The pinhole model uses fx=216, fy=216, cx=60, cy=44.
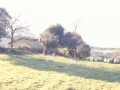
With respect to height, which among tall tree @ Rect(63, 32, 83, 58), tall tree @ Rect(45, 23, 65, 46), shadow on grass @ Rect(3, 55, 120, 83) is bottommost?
shadow on grass @ Rect(3, 55, 120, 83)

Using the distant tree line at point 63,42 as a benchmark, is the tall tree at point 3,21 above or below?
above

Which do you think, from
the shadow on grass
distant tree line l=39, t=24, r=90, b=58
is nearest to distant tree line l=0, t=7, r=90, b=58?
distant tree line l=39, t=24, r=90, b=58

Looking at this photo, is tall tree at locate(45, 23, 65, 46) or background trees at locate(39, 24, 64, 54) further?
tall tree at locate(45, 23, 65, 46)

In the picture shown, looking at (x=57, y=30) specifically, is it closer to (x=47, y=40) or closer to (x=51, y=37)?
(x=51, y=37)

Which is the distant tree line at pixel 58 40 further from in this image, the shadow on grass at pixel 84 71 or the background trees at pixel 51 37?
the shadow on grass at pixel 84 71

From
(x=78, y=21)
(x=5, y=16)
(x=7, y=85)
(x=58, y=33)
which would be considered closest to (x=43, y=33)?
(x=58, y=33)

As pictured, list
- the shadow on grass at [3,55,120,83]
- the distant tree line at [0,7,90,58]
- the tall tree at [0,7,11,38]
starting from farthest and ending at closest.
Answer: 1. the distant tree line at [0,7,90,58]
2. the tall tree at [0,7,11,38]
3. the shadow on grass at [3,55,120,83]

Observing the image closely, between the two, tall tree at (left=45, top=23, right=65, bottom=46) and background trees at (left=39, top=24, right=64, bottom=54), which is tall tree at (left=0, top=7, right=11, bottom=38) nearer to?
background trees at (left=39, top=24, right=64, bottom=54)

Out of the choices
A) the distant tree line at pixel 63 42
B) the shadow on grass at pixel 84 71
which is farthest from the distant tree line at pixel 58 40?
the shadow on grass at pixel 84 71

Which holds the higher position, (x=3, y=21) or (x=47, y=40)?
(x=3, y=21)

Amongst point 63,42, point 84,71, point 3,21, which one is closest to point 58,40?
point 63,42

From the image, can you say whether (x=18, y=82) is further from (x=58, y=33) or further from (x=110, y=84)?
(x=58, y=33)

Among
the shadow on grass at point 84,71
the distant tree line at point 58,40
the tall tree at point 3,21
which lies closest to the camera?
the shadow on grass at point 84,71

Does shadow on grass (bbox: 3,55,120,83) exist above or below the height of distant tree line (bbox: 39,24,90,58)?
below
